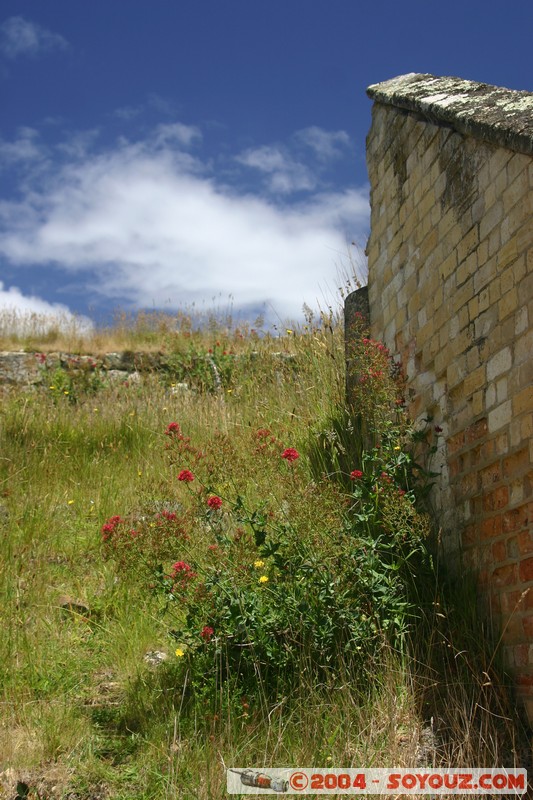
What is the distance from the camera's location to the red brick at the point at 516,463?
345 centimetres

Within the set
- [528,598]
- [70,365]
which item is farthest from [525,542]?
[70,365]

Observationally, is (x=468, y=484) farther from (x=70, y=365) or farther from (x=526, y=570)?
(x=70, y=365)

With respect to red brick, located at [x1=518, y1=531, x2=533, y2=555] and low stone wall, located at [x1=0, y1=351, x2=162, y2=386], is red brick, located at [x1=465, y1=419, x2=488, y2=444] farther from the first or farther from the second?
low stone wall, located at [x1=0, y1=351, x2=162, y2=386]

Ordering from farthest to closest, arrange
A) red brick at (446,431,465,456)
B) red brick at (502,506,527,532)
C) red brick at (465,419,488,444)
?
red brick at (446,431,465,456) → red brick at (465,419,488,444) → red brick at (502,506,527,532)

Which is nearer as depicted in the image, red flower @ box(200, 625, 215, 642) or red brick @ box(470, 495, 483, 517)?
red flower @ box(200, 625, 215, 642)

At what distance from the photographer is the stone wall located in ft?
11.5

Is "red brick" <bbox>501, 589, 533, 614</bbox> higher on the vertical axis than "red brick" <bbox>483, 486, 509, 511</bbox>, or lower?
lower

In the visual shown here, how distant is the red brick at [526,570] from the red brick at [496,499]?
1.08ft

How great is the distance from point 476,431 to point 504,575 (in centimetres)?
79

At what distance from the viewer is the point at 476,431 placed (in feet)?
13.2

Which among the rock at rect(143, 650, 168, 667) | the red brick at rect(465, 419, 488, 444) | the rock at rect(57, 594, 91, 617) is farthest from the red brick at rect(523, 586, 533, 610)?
the rock at rect(57, 594, 91, 617)

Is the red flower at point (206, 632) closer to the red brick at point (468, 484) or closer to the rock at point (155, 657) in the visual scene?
the rock at point (155, 657)

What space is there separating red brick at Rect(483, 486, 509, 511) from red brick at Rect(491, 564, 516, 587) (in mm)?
301

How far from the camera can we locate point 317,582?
389 cm
